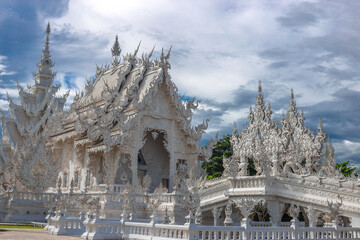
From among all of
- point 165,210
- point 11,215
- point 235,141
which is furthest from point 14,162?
point 235,141

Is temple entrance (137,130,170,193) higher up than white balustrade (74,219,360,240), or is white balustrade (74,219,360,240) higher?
temple entrance (137,130,170,193)

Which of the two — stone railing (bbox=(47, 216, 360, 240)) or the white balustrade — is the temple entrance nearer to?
stone railing (bbox=(47, 216, 360, 240))

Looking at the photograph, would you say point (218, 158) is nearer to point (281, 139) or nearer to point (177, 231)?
point (281, 139)

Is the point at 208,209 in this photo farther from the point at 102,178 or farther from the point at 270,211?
the point at 102,178

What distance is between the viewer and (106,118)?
906 inches

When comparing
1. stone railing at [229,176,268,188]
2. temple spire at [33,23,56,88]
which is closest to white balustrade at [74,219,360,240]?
stone railing at [229,176,268,188]

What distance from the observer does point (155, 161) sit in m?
24.8

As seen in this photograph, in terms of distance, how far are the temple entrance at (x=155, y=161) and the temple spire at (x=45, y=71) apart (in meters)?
18.4

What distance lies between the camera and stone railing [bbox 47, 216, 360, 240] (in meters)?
11.6

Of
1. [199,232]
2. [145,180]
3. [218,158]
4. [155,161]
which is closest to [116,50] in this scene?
[155,161]

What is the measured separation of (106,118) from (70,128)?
400 cm

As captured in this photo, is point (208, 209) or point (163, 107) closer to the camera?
point (208, 209)

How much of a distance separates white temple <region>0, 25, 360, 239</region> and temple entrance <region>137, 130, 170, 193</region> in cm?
5

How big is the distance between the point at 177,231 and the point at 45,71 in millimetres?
31662
